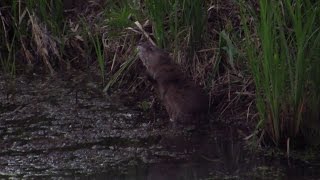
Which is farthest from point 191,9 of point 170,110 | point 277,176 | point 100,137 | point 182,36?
point 277,176

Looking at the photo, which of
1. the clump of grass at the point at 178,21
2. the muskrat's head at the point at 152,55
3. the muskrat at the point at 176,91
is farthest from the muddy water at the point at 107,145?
the clump of grass at the point at 178,21

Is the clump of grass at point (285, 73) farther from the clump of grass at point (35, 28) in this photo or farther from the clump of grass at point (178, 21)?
→ the clump of grass at point (35, 28)

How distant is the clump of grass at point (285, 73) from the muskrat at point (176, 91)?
607mm

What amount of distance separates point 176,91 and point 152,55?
0.25 meters

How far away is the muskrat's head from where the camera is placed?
4.23 meters

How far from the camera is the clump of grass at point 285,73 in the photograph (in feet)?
11.2

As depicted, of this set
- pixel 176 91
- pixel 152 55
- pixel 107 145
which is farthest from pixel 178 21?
pixel 107 145

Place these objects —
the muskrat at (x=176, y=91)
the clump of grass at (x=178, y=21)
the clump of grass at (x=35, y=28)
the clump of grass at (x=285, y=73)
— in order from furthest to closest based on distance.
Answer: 1. the clump of grass at (x=35, y=28)
2. the clump of grass at (x=178, y=21)
3. the muskrat at (x=176, y=91)
4. the clump of grass at (x=285, y=73)

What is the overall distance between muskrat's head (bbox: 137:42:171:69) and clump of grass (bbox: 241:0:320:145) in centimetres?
74

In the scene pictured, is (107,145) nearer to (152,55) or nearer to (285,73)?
(152,55)

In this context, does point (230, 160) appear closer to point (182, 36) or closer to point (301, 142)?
point (301, 142)

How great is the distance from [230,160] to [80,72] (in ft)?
6.41

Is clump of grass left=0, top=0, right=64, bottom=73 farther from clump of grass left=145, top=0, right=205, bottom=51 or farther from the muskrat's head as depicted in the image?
the muskrat's head

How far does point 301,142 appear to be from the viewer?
3.59 m
